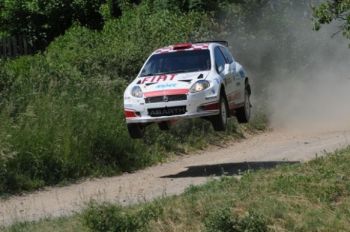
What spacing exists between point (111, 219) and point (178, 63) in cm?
686

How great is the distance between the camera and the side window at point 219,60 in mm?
16936

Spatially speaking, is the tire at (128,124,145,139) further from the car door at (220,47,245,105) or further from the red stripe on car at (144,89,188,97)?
the car door at (220,47,245,105)

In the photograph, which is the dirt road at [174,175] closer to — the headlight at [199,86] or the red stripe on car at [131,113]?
the red stripe on car at [131,113]

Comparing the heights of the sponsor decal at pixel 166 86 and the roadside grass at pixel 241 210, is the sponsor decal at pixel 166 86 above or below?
above

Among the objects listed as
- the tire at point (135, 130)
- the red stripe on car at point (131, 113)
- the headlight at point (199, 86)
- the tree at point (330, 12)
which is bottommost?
the tire at point (135, 130)

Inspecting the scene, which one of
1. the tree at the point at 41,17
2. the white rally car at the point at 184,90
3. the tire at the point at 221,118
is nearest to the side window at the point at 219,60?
the white rally car at the point at 184,90

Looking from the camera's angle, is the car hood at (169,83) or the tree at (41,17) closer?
the car hood at (169,83)

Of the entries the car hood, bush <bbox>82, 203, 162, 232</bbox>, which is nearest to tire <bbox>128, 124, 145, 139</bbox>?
the car hood

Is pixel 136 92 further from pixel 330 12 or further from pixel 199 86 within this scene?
pixel 330 12

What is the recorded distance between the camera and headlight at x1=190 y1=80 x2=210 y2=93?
15.7 meters

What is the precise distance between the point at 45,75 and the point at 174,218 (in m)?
9.88

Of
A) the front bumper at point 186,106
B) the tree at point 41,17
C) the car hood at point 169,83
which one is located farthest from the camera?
the tree at point 41,17

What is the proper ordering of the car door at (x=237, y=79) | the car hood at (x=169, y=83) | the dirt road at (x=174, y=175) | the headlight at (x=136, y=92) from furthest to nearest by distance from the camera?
the car door at (x=237, y=79)
the headlight at (x=136, y=92)
the car hood at (x=169, y=83)
the dirt road at (x=174, y=175)

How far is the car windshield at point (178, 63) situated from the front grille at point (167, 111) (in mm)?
1205
